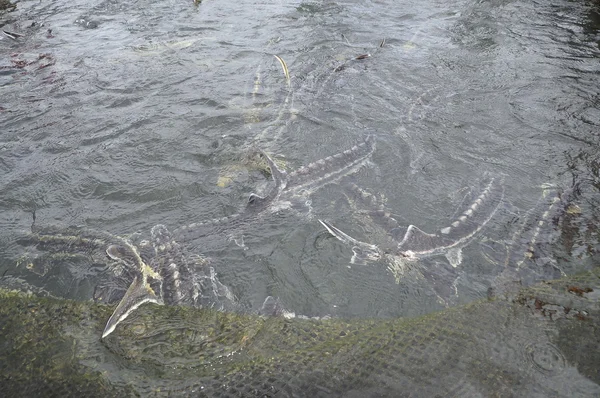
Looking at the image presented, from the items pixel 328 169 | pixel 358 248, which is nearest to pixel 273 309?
pixel 358 248

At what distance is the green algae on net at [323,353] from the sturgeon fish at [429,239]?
3.57 ft

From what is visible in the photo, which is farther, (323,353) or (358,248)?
(358,248)

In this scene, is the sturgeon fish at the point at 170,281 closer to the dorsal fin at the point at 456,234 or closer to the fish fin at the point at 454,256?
the dorsal fin at the point at 456,234

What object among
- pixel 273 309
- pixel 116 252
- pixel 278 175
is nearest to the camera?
pixel 273 309

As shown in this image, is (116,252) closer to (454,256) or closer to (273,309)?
(273,309)

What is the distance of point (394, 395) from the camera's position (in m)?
2.21

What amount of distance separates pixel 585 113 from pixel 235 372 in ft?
19.1

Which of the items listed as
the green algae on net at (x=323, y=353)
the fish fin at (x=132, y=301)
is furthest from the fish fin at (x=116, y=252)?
the green algae on net at (x=323, y=353)

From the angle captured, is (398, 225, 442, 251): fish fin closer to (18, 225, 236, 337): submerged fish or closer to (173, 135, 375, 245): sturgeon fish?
(173, 135, 375, 245): sturgeon fish

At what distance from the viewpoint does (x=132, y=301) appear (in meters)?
3.28

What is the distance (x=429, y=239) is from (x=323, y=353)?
2038 mm

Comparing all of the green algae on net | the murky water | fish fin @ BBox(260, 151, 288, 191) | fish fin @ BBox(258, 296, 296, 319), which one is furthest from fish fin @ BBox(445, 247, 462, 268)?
fish fin @ BBox(260, 151, 288, 191)

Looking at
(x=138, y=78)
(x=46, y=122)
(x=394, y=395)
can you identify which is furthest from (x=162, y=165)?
(x=394, y=395)

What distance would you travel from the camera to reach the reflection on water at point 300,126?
3.99 metres
